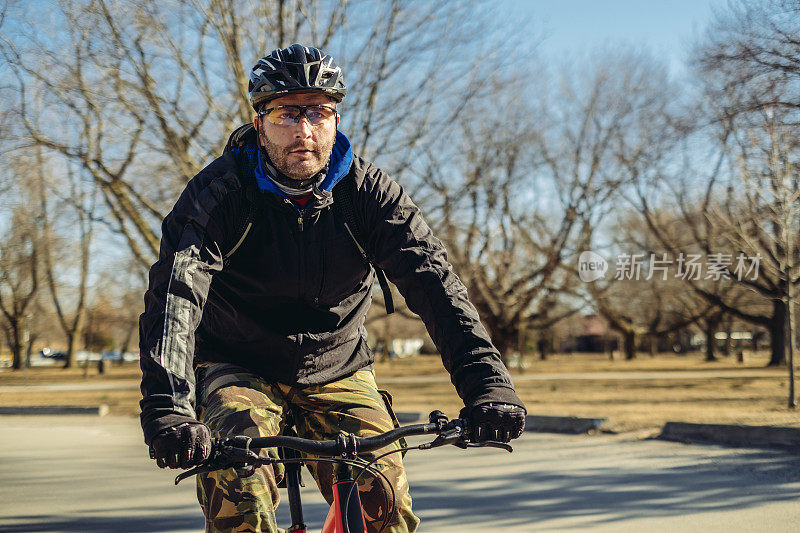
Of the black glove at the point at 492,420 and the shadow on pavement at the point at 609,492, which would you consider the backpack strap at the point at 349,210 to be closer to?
the black glove at the point at 492,420

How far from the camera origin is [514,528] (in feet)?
18.6

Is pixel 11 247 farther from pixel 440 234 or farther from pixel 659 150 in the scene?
pixel 659 150

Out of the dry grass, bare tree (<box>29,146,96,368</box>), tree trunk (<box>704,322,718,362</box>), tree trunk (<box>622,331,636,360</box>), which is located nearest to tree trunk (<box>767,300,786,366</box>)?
tree trunk (<box>704,322,718,362</box>)

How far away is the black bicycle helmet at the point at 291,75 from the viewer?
2.87 metres

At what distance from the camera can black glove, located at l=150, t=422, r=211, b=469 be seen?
2145 millimetres

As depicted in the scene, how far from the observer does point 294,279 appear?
287cm

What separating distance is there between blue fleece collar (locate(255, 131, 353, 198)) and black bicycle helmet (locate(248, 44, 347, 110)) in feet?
0.74

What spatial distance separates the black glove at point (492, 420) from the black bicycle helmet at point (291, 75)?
4.22 feet

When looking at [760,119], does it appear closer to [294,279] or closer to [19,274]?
[294,279]

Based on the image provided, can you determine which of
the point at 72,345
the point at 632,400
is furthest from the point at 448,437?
the point at 72,345

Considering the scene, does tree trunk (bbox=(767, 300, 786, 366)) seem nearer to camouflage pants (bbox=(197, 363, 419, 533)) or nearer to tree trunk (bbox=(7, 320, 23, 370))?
camouflage pants (bbox=(197, 363, 419, 533))

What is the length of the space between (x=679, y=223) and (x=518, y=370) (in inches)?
375

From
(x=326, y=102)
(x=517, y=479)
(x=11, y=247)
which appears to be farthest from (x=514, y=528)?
(x=11, y=247)

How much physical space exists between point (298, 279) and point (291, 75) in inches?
28.9
